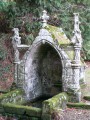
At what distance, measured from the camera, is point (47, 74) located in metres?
12.3

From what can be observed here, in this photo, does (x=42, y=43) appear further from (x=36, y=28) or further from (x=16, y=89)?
(x=36, y=28)

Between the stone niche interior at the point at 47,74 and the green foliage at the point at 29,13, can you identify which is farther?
the green foliage at the point at 29,13

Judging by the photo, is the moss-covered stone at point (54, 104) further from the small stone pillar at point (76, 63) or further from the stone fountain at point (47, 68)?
the small stone pillar at point (76, 63)

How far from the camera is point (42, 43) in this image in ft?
34.4

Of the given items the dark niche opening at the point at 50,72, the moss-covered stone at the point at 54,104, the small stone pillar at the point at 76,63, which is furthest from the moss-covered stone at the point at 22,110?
the dark niche opening at the point at 50,72

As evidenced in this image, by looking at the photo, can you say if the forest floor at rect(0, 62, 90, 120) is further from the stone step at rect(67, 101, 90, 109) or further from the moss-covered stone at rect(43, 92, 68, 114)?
the moss-covered stone at rect(43, 92, 68, 114)

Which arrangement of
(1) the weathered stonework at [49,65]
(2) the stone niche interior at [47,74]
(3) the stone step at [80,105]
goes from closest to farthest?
1. (3) the stone step at [80,105]
2. (1) the weathered stonework at [49,65]
3. (2) the stone niche interior at [47,74]

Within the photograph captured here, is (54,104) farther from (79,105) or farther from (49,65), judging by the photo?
(49,65)

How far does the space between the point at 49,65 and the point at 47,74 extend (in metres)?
0.46

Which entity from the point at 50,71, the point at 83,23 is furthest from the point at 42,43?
the point at 83,23

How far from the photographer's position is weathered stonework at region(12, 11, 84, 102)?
404 inches

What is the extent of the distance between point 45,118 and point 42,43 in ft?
10.9

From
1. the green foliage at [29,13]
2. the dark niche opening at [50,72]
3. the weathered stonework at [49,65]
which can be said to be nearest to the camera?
the weathered stonework at [49,65]

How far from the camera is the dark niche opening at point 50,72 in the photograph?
12.0m
